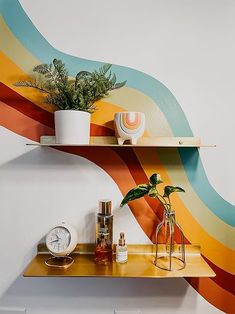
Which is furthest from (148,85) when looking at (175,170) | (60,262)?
(60,262)

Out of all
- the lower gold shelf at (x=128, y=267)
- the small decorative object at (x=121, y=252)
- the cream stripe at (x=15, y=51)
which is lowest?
the lower gold shelf at (x=128, y=267)

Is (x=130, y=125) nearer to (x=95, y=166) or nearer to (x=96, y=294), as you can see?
(x=95, y=166)

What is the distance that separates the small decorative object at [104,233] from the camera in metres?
1.02

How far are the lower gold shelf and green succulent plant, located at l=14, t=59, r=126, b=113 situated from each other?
0.56 meters

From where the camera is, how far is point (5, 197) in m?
1.09

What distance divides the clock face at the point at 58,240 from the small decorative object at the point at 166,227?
24cm

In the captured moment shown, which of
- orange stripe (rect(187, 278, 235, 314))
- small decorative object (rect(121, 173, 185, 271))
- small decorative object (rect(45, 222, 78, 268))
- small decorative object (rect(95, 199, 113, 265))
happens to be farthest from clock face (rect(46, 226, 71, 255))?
orange stripe (rect(187, 278, 235, 314))

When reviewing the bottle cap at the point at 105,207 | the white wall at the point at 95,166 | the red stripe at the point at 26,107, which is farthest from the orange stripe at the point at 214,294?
the red stripe at the point at 26,107

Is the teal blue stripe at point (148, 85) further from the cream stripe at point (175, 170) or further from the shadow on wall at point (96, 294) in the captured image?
the shadow on wall at point (96, 294)

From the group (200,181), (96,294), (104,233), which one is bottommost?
(96,294)

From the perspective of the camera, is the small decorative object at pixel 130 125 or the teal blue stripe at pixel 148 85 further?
the teal blue stripe at pixel 148 85

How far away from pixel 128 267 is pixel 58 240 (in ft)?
0.90

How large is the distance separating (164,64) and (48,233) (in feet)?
2.61

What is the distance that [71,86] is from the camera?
1.01 metres
